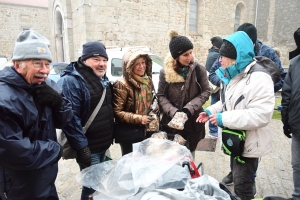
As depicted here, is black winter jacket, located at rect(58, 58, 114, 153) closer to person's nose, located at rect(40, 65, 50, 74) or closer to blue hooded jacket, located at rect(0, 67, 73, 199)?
blue hooded jacket, located at rect(0, 67, 73, 199)

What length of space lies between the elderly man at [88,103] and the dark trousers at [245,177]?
4.29 ft

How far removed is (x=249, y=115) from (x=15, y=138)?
5.60 ft

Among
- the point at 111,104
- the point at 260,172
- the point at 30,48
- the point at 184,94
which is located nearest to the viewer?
the point at 30,48

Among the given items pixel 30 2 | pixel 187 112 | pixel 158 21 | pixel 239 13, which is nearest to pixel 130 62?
pixel 187 112

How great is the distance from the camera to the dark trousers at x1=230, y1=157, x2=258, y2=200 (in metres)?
2.03

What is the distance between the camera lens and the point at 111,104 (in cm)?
244

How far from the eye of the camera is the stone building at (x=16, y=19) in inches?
889

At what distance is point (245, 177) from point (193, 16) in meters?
15.6

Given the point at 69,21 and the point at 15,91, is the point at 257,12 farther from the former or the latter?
the point at 15,91

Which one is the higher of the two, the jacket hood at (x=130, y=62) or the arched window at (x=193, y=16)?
the arched window at (x=193, y=16)

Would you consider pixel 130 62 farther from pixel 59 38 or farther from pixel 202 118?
pixel 59 38

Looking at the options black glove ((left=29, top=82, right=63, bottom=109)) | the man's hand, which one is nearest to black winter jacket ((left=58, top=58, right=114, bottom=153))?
black glove ((left=29, top=82, right=63, bottom=109))

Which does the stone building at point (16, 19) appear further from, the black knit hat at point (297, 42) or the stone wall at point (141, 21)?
the black knit hat at point (297, 42)

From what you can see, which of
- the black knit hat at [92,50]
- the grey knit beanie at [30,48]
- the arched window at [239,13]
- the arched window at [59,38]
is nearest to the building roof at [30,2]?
the arched window at [59,38]
